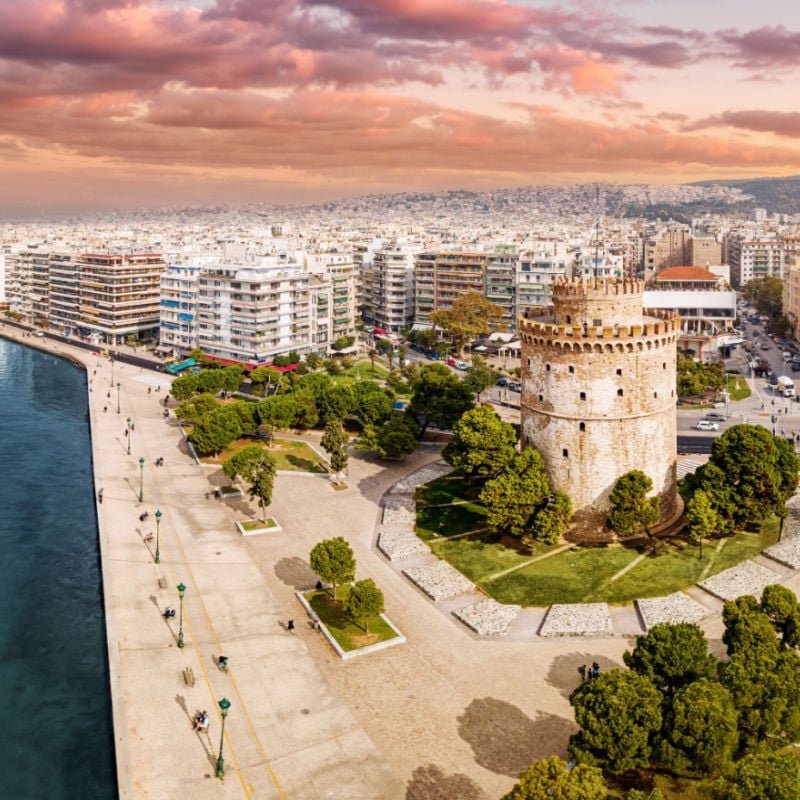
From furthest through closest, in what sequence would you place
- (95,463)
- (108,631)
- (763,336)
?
(763,336), (95,463), (108,631)

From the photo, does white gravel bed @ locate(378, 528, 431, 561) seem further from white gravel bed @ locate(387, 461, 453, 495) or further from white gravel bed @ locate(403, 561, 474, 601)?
white gravel bed @ locate(387, 461, 453, 495)

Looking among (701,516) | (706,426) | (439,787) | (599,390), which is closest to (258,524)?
(599,390)

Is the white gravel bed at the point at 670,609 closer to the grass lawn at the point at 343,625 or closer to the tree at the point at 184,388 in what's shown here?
the grass lawn at the point at 343,625

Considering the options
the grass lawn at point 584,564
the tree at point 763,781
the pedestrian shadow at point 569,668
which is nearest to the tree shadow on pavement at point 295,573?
the grass lawn at point 584,564

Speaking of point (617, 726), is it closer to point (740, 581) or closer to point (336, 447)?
point (740, 581)

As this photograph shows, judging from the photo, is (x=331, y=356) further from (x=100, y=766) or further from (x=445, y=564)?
(x=100, y=766)

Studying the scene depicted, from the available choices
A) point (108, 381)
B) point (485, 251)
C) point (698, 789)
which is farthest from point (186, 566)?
point (485, 251)
